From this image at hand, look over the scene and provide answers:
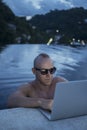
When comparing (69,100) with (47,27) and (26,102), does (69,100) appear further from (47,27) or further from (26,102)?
(47,27)

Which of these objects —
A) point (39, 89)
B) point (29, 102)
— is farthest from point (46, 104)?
point (39, 89)

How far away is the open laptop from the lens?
1341mm

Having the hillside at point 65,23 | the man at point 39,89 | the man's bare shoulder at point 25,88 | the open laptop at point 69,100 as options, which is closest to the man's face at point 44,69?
the man at point 39,89

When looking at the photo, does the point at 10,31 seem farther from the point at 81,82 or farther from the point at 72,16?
the point at 81,82

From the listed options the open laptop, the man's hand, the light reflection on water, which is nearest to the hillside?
the light reflection on water

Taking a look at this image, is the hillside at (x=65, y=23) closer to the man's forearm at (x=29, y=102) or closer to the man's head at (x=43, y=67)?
the man's head at (x=43, y=67)

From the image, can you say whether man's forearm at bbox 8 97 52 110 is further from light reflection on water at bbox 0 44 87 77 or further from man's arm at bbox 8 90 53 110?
light reflection on water at bbox 0 44 87 77

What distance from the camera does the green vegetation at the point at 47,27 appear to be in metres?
29.7

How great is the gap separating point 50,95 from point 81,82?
553 millimetres

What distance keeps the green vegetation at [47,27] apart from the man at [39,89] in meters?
24.0

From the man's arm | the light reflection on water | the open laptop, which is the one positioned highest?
the open laptop

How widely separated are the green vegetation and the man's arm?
2418 centimetres

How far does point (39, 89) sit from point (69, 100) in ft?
1.76

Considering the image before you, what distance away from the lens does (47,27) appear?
104ft
